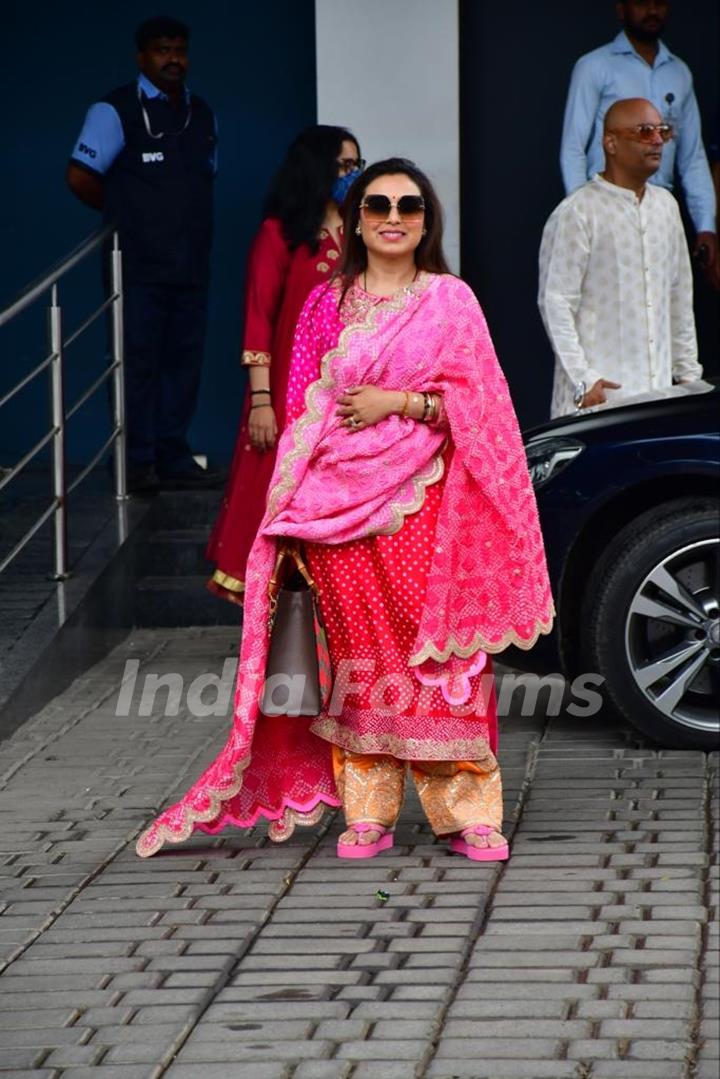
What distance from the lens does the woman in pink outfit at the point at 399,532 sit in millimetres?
6012

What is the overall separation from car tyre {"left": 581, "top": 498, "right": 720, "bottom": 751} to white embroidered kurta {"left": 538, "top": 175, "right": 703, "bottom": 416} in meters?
1.31

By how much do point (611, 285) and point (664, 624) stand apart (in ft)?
5.74

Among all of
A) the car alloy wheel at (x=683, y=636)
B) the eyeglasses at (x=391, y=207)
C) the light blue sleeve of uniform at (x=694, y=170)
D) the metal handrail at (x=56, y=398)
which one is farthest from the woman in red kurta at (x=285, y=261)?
the light blue sleeve of uniform at (x=694, y=170)

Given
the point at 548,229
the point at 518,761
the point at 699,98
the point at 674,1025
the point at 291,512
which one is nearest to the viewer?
the point at 674,1025

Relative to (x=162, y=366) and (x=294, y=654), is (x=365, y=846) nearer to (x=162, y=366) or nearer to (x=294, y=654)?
(x=294, y=654)

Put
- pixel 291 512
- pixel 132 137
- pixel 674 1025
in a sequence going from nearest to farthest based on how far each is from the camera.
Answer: pixel 674 1025 → pixel 291 512 → pixel 132 137

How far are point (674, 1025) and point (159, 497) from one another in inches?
254

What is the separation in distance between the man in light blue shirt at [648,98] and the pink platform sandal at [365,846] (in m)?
4.94

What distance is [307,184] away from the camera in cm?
823

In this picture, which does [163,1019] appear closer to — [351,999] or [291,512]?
[351,999]

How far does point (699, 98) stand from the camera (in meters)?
11.7

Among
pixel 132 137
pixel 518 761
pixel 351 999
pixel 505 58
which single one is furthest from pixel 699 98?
pixel 351 999

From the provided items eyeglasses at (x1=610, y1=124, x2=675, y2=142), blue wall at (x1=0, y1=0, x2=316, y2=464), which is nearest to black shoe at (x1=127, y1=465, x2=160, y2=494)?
Answer: blue wall at (x1=0, y1=0, x2=316, y2=464)

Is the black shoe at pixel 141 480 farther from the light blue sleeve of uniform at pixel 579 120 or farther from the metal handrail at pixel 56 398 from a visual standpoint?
the light blue sleeve of uniform at pixel 579 120
